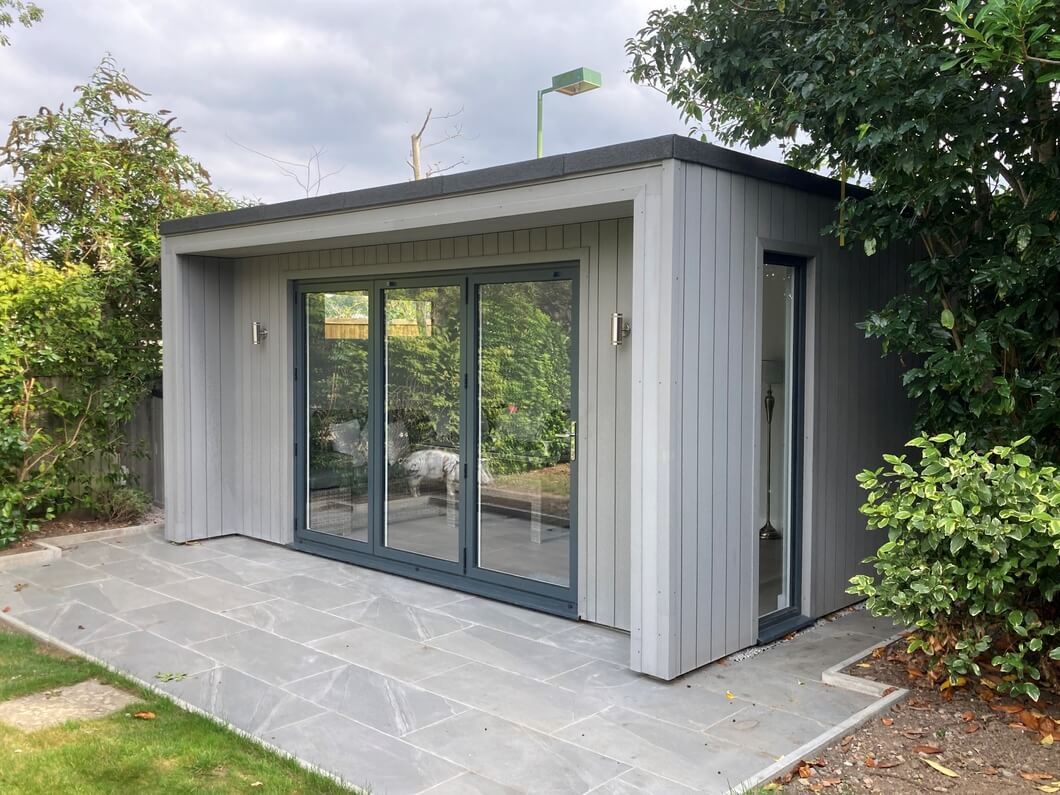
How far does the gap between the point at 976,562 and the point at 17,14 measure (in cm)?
1465

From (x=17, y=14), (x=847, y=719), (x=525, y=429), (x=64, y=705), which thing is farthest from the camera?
(x=17, y=14)

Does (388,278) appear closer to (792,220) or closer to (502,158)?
(792,220)

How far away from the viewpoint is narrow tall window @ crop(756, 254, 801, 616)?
471 cm

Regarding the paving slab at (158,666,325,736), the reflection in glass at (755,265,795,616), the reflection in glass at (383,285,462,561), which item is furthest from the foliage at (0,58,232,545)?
the reflection in glass at (755,265,795,616)

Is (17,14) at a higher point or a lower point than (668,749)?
higher

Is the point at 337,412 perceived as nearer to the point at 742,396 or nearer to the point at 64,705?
the point at 64,705

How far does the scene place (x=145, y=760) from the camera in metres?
3.08

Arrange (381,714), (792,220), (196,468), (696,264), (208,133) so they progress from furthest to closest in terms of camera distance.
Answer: (208,133) < (196,468) < (792,220) < (696,264) < (381,714)

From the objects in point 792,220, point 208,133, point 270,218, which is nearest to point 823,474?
point 792,220

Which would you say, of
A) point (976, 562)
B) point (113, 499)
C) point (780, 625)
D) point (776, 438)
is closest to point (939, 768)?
point (976, 562)

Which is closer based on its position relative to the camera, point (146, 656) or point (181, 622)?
point (146, 656)

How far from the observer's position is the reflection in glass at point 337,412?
621cm

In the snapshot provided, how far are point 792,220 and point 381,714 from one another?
3.08m

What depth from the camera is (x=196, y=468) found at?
273 inches
